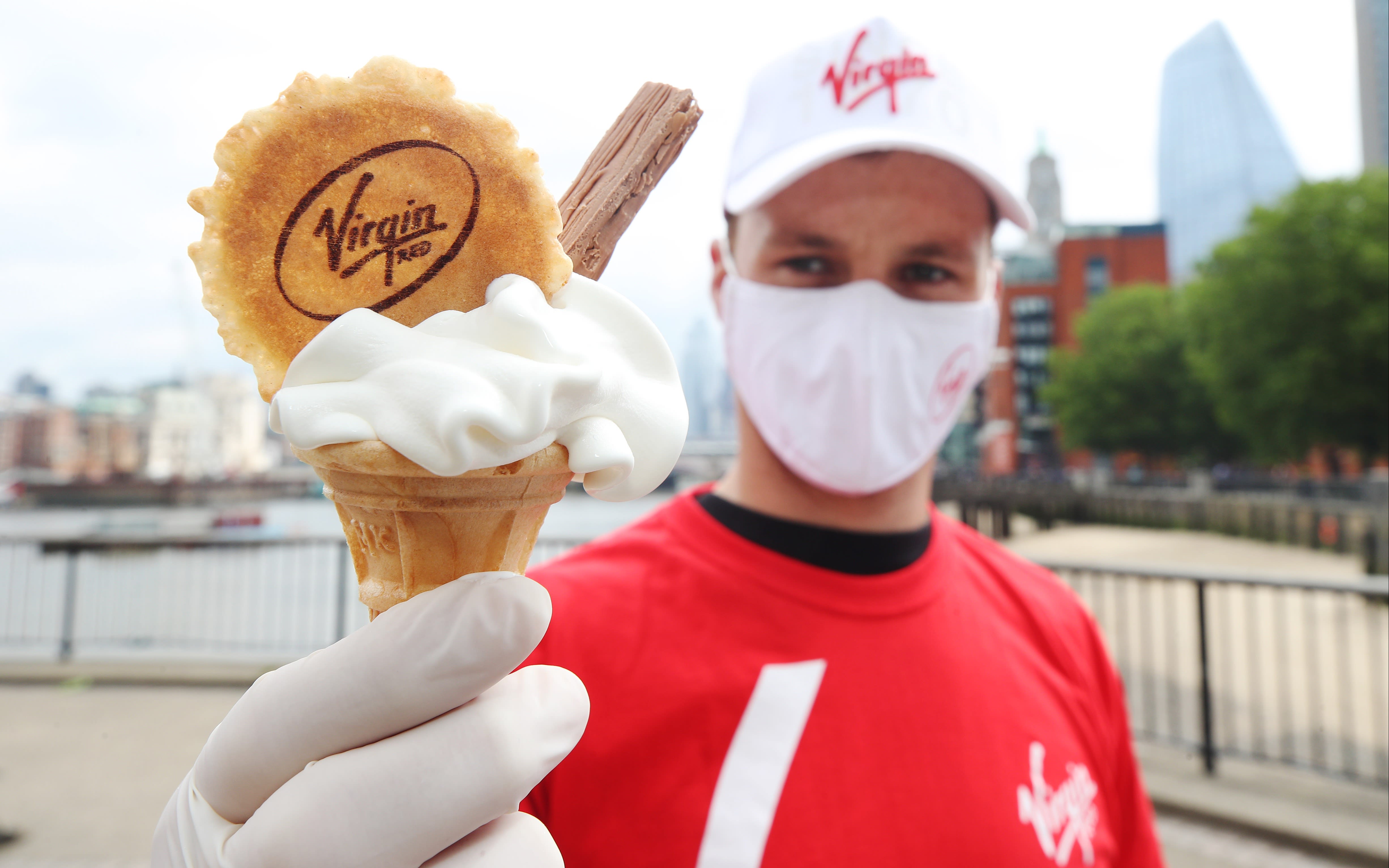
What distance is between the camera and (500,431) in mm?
926

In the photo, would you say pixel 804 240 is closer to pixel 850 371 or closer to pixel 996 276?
pixel 850 371

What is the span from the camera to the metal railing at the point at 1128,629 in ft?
18.7

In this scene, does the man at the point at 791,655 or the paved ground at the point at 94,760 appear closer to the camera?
the man at the point at 791,655

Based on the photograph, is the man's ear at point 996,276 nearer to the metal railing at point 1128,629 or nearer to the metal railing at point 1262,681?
the metal railing at point 1262,681

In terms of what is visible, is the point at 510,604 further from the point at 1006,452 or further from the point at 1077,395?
the point at 1006,452

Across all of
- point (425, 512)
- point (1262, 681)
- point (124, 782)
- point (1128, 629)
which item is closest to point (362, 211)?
point (425, 512)

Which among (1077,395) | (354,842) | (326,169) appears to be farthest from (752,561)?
(1077,395)

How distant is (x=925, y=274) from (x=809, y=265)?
0.34 m

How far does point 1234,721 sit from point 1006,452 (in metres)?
64.0

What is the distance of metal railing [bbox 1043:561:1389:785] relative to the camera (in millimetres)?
5414

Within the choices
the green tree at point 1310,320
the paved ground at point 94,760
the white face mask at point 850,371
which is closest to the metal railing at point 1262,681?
the white face mask at point 850,371

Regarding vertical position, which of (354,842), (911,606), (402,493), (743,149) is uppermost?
(743,149)

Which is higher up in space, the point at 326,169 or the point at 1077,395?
the point at 1077,395

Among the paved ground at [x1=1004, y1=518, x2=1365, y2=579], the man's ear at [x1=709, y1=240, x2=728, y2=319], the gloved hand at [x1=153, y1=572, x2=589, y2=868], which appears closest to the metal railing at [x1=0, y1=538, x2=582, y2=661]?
the man's ear at [x1=709, y1=240, x2=728, y2=319]
